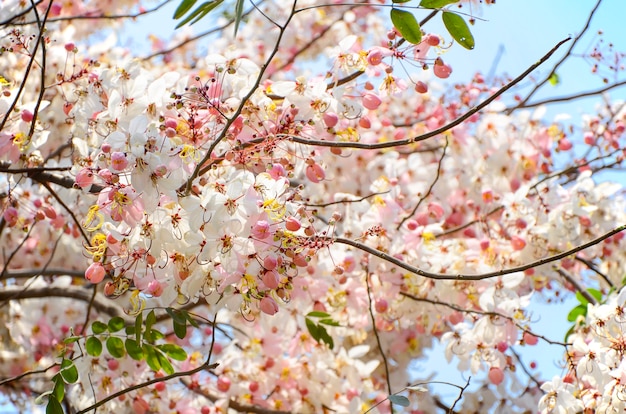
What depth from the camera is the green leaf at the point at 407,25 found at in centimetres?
170

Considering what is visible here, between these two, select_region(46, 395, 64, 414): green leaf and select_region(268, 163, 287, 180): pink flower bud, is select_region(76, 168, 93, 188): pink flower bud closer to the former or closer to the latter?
select_region(268, 163, 287, 180): pink flower bud

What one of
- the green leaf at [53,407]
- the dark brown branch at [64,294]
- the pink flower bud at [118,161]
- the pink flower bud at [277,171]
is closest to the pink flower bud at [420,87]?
the pink flower bud at [277,171]

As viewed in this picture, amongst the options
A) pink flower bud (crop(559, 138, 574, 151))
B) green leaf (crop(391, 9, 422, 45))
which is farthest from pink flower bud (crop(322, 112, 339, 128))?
pink flower bud (crop(559, 138, 574, 151))

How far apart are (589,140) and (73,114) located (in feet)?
7.39

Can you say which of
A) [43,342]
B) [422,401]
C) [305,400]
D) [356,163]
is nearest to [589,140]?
[356,163]

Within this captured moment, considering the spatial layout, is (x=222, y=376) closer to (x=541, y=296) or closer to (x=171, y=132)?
(x=541, y=296)

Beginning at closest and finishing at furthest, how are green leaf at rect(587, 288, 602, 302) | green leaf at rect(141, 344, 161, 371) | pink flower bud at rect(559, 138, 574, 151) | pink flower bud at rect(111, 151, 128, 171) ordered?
pink flower bud at rect(111, 151, 128, 171) → green leaf at rect(141, 344, 161, 371) → green leaf at rect(587, 288, 602, 302) → pink flower bud at rect(559, 138, 574, 151)

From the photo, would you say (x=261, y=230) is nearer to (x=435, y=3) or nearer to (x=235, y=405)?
(x=435, y=3)

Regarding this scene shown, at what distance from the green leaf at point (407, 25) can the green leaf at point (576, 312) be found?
120cm

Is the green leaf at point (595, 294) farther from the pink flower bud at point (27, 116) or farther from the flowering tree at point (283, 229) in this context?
the pink flower bud at point (27, 116)

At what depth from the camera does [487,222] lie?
310cm

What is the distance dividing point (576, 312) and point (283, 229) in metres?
1.31

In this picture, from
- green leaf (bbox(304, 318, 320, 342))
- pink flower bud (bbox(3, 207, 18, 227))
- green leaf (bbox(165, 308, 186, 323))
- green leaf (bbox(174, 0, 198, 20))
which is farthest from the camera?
green leaf (bbox(304, 318, 320, 342))

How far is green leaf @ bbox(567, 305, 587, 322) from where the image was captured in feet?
8.23
